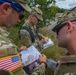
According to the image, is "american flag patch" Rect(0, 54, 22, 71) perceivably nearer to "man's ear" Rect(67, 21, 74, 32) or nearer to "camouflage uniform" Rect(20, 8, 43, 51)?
"man's ear" Rect(67, 21, 74, 32)

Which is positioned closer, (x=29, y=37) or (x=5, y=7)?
(x=5, y=7)

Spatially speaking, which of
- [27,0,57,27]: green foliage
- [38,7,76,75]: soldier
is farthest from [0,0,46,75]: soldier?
[27,0,57,27]: green foliage

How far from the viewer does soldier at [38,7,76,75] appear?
211cm

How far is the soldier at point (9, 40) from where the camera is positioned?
2.26m

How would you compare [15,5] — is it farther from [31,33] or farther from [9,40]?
[31,33]

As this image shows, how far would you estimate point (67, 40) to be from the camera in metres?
2.24

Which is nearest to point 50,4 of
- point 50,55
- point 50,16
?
point 50,16

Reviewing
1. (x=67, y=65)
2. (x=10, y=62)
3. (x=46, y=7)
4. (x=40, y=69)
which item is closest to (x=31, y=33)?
(x=40, y=69)

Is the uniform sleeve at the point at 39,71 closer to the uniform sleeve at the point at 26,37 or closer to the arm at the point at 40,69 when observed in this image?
the arm at the point at 40,69

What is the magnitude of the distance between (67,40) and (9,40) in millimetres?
438

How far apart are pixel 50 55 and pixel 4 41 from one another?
684 cm

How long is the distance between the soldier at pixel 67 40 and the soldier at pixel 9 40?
31 cm

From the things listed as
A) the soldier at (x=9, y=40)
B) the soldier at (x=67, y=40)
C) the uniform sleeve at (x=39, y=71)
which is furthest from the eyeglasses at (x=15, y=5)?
the uniform sleeve at (x=39, y=71)

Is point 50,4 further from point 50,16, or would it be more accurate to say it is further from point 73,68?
point 73,68
